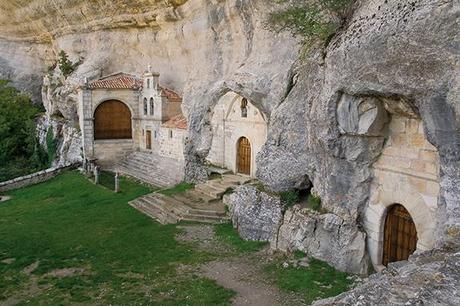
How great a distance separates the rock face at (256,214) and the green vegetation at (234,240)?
21 cm

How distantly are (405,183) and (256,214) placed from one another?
530 cm

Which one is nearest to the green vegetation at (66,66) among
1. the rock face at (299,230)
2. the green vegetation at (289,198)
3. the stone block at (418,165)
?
the rock face at (299,230)

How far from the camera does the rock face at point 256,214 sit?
1402 cm

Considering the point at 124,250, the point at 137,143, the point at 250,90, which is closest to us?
the point at 124,250

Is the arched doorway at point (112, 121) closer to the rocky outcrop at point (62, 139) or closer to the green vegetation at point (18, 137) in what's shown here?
the rocky outcrop at point (62, 139)

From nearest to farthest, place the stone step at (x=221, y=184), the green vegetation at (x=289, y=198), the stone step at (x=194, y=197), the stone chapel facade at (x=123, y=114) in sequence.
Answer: the green vegetation at (x=289, y=198) < the stone step at (x=194, y=197) < the stone step at (x=221, y=184) < the stone chapel facade at (x=123, y=114)

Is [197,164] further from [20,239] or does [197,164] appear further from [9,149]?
[9,149]

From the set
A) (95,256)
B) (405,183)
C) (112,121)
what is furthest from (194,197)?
(112,121)

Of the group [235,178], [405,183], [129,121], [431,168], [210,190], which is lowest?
[210,190]

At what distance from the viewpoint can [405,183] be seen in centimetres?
1084

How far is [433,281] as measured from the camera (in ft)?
18.8

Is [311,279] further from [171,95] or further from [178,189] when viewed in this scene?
[171,95]

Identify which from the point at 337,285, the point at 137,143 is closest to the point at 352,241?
the point at 337,285

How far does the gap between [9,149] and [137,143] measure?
1073cm
